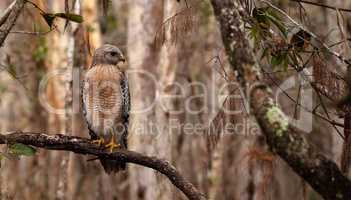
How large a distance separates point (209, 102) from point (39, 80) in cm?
360

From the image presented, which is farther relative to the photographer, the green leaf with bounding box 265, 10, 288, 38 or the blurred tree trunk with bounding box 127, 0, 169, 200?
the blurred tree trunk with bounding box 127, 0, 169, 200

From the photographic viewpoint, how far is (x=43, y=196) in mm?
13375

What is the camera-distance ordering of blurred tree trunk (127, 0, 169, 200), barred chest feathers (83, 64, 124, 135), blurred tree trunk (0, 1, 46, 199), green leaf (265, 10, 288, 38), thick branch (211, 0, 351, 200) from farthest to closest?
blurred tree trunk (0, 1, 46, 199) < blurred tree trunk (127, 0, 169, 200) < barred chest feathers (83, 64, 124, 135) < green leaf (265, 10, 288, 38) < thick branch (211, 0, 351, 200)

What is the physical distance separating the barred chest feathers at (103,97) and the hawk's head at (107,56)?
72 millimetres

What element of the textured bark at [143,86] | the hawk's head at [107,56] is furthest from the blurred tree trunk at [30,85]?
the hawk's head at [107,56]

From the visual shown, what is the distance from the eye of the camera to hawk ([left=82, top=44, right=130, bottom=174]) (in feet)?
23.0

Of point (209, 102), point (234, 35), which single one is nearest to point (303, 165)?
point (234, 35)

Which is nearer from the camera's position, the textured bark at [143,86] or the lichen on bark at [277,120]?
the lichen on bark at [277,120]

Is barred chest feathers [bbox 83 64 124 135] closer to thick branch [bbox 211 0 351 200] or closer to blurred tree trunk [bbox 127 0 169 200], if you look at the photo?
blurred tree trunk [bbox 127 0 169 200]

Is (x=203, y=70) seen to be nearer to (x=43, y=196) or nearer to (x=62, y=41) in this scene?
(x=62, y=41)

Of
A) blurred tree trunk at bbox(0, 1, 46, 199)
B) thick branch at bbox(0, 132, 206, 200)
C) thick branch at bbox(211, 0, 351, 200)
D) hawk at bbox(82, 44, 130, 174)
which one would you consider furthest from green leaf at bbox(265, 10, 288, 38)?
blurred tree trunk at bbox(0, 1, 46, 199)

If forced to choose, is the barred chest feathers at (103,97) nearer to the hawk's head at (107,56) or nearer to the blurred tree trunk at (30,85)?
the hawk's head at (107,56)

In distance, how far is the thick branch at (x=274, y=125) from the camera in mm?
3143

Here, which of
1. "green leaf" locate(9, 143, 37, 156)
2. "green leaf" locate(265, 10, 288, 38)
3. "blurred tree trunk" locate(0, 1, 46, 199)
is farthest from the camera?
"blurred tree trunk" locate(0, 1, 46, 199)
